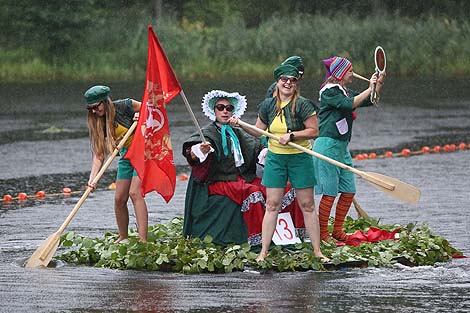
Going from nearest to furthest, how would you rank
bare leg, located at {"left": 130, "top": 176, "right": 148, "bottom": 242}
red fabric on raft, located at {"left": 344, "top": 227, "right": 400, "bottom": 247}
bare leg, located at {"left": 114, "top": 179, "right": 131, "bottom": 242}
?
1. bare leg, located at {"left": 130, "top": 176, "right": 148, "bottom": 242}
2. bare leg, located at {"left": 114, "top": 179, "right": 131, "bottom": 242}
3. red fabric on raft, located at {"left": 344, "top": 227, "right": 400, "bottom": 247}

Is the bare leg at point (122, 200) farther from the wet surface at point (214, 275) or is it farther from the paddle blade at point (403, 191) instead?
the paddle blade at point (403, 191)

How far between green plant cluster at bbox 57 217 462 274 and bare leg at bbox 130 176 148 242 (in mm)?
124

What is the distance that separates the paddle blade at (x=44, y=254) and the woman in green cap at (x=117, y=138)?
0.61 meters

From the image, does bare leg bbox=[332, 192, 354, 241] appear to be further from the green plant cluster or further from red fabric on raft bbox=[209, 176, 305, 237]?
red fabric on raft bbox=[209, 176, 305, 237]

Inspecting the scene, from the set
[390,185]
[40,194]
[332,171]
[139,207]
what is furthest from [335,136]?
[40,194]

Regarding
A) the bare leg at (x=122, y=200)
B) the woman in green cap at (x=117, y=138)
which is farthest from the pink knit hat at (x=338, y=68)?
the bare leg at (x=122, y=200)

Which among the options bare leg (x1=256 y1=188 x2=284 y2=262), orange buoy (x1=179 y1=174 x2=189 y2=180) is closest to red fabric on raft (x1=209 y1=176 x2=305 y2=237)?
bare leg (x1=256 y1=188 x2=284 y2=262)

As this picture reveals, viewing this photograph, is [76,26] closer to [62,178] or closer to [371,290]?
[62,178]

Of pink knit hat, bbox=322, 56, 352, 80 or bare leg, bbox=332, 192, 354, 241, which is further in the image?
bare leg, bbox=332, 192, 354, 241

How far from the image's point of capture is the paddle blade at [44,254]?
464 inches

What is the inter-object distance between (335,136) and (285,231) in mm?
997

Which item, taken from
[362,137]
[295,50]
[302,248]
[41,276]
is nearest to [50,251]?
[41,276]

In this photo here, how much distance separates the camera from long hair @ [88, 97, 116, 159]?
12148 mm

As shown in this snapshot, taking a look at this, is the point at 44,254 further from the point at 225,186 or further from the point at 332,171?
the point at 332,171
